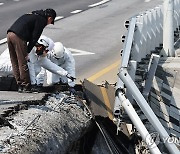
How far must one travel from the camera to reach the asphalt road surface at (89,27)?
48.8ft

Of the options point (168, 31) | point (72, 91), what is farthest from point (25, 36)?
point (168, 31)

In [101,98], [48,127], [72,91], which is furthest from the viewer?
[72,91]

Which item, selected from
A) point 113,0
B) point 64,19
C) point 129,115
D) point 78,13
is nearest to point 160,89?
point 129,115

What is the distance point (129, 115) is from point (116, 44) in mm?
10510

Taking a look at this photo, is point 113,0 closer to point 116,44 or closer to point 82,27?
point 82,27

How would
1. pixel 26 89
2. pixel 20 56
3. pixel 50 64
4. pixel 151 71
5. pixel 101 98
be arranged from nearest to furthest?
pixel 151 71, pixel 101 98, pixel 26 89, pixel 20 56, pixel 50 64

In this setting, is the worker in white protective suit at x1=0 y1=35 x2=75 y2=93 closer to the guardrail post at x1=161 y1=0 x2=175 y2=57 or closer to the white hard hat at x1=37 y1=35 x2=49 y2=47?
the white hard hat at x1=37 y1=35 x2=49 y2=47

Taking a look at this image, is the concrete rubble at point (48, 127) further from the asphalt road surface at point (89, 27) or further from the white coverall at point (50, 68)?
the asphalt road surface at point (89, 27)

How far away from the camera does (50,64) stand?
30.8 ft

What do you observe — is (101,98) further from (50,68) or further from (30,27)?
(30,27)

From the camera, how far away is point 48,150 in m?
6.30

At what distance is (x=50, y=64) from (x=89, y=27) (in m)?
10.6

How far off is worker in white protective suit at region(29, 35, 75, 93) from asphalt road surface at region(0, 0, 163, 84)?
2.99 meters

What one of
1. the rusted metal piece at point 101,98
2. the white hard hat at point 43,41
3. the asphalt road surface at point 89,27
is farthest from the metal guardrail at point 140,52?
the asphalt road surface at point 89,27
